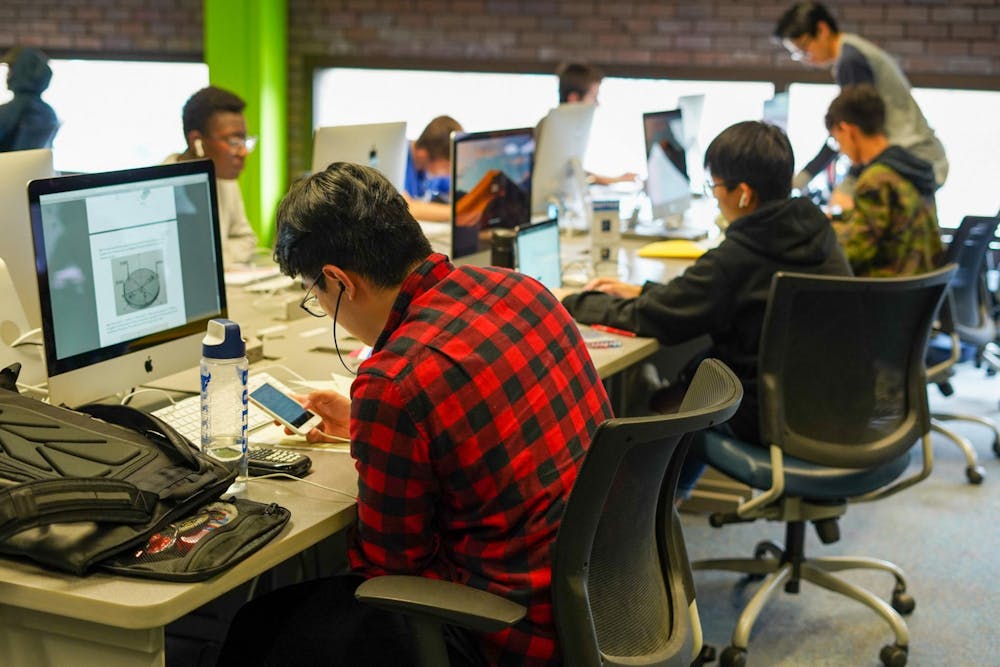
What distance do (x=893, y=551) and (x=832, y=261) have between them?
1109 mm

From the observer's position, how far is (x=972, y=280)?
406 cm

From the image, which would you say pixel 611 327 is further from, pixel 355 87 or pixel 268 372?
pixel 355 87

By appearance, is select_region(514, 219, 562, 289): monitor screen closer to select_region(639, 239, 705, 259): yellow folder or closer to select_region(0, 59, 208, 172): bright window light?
select_region(639, 239, 705, 259): yellow folder

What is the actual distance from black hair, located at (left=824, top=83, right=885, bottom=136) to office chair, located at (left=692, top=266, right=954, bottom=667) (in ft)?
5.00

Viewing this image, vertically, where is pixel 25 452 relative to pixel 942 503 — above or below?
above

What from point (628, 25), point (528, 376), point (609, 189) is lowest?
point (609, 189)

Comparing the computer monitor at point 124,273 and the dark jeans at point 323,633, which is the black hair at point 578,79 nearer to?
the computer monitor at point 124,273

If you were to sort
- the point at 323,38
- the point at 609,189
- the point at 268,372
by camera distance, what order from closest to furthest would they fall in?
1. the point at 268,372
2. the point at 609,189
3. the point at 323,38

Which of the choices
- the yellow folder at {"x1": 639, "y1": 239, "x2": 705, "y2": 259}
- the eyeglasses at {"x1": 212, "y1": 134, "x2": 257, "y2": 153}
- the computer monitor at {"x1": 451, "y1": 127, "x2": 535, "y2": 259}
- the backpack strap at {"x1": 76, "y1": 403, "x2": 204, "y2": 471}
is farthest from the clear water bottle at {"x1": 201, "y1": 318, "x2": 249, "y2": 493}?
the yellow folder at {"x1": 639, "y1": 239, "x2": 705, "y2": 259}

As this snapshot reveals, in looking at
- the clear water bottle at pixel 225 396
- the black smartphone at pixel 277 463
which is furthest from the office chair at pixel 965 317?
the clear water bottle at pixel 225 396

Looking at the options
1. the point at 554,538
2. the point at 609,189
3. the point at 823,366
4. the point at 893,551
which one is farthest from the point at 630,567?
the point at 609,189

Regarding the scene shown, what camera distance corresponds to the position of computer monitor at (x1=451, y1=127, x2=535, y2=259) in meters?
3.31

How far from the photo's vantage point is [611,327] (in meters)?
3.00

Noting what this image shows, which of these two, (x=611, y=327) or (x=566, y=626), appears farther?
(x=611, y=327)
